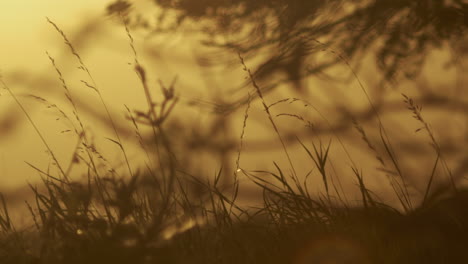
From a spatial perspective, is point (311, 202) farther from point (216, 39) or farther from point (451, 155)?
point (216, 39)

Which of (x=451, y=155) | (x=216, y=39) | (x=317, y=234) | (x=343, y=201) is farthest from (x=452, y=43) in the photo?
(x=317, y=234)

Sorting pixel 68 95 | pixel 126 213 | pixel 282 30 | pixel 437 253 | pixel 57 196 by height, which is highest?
pixel 282 30

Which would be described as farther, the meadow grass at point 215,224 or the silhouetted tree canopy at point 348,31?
the silhouetted tree canopy at point 348,31

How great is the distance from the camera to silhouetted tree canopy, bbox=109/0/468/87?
2.73m

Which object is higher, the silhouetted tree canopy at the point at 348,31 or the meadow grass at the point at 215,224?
the silhouetted tree canopy at the point at 348,31

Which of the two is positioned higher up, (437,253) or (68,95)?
(68,95)

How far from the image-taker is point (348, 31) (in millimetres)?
2783

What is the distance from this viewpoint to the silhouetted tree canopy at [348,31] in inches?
108

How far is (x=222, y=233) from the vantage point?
159 centimetres

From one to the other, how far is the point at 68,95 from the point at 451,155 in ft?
4.79

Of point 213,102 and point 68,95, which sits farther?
point 213,102

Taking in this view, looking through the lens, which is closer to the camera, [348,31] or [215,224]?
[215,224]

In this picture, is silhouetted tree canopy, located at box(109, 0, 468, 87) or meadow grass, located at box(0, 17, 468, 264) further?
silhouetted tree canopy, located at box(109, 0, 468, 87)

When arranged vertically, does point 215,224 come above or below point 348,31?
below
